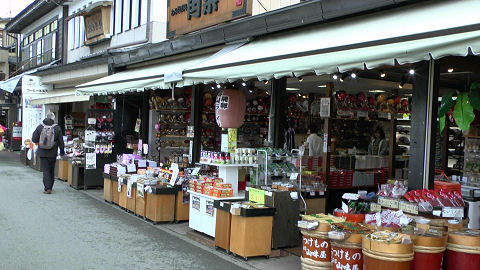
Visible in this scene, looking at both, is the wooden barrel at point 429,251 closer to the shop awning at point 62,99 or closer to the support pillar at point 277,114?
the support pillar at point 277,114

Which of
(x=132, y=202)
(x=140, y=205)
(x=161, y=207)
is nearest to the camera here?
(x=161, y=207)

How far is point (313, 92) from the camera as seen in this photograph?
14.8m

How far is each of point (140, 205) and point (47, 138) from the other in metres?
4.03

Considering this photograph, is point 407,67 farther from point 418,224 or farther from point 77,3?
point 77,3

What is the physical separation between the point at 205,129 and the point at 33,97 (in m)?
9.62

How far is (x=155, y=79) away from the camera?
9625 mm

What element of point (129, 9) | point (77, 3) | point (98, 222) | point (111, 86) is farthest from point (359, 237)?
point (77, 3)

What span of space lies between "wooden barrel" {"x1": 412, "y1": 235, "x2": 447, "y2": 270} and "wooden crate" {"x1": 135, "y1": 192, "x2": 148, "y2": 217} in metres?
6.11

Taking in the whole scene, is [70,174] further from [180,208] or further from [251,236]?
[251,236]

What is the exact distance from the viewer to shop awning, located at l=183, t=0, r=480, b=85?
454 centimetres

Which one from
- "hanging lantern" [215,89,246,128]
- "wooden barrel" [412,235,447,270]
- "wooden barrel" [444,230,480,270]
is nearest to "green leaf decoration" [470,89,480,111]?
"wooden barrel" [444,230,480,270]

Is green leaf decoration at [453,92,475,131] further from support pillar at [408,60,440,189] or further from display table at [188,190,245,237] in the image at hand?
display table at [188,190,245,237]

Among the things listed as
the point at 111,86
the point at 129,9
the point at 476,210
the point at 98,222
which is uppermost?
the point at 129,9

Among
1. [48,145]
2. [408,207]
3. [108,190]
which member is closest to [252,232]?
[408,207]
